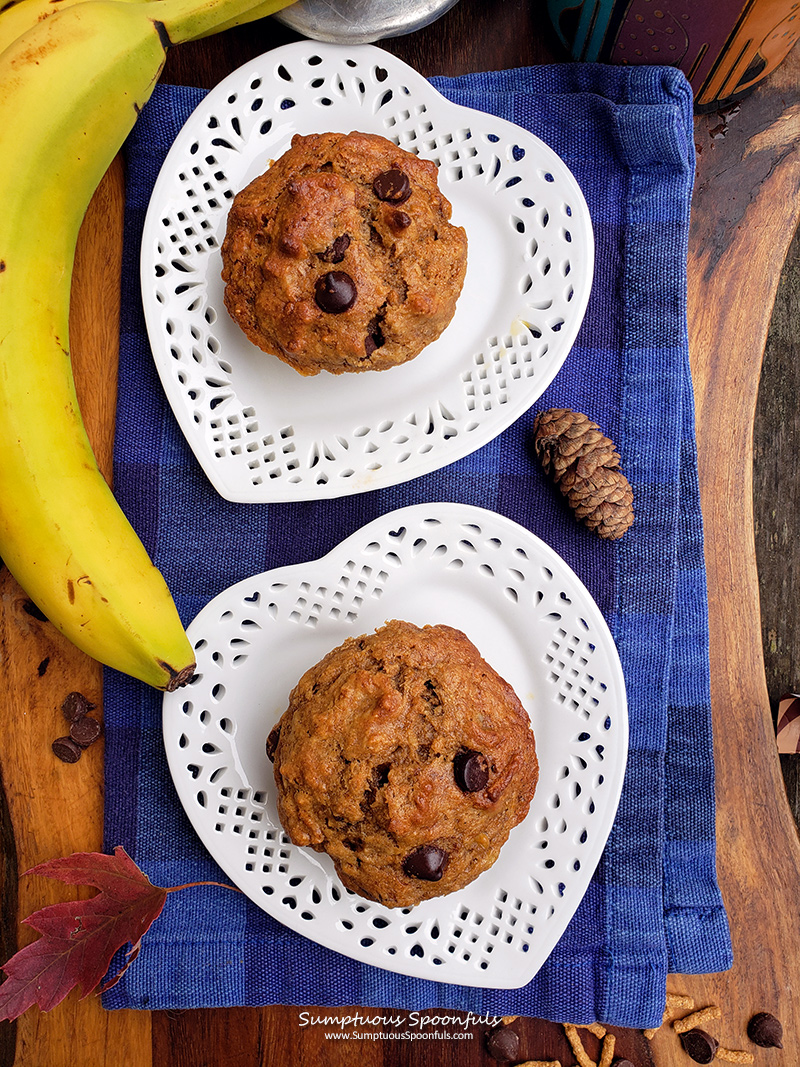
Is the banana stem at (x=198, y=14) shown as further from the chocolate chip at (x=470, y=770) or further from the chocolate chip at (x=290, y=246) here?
the chocolate chip at (x=470, y=770)

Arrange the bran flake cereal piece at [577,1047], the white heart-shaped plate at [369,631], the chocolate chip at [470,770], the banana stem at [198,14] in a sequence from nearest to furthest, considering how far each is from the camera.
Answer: the chocolate chip at [470,770], the banana stem at [198,14], the white heart-shaped plate at [369,631], the bran flake cereal piece at [577,1047]

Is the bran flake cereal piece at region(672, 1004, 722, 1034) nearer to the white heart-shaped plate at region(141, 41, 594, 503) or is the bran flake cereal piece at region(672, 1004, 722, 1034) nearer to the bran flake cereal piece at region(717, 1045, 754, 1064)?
the bran flake cereal piece at region(717, 1045, 754, 1064)

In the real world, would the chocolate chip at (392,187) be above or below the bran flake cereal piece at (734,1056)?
above

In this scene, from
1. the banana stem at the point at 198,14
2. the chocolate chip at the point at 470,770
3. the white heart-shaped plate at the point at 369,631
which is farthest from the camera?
the white heart-shaped plate at the point at 369,631

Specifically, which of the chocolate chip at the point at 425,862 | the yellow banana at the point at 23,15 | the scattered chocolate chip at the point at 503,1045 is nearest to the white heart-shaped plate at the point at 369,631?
the scattered chocolate chip at the point at 503,1045

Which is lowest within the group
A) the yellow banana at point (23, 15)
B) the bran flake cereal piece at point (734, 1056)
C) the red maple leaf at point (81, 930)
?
the bran flake cereal piece at point (734, 1056)

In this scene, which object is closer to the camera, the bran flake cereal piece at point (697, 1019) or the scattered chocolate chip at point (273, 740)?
the scattered chocolate chip at point (273, 740)

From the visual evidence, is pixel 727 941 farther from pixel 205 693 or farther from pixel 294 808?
pixel 205 693

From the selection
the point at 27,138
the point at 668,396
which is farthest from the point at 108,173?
the point at 668,396
